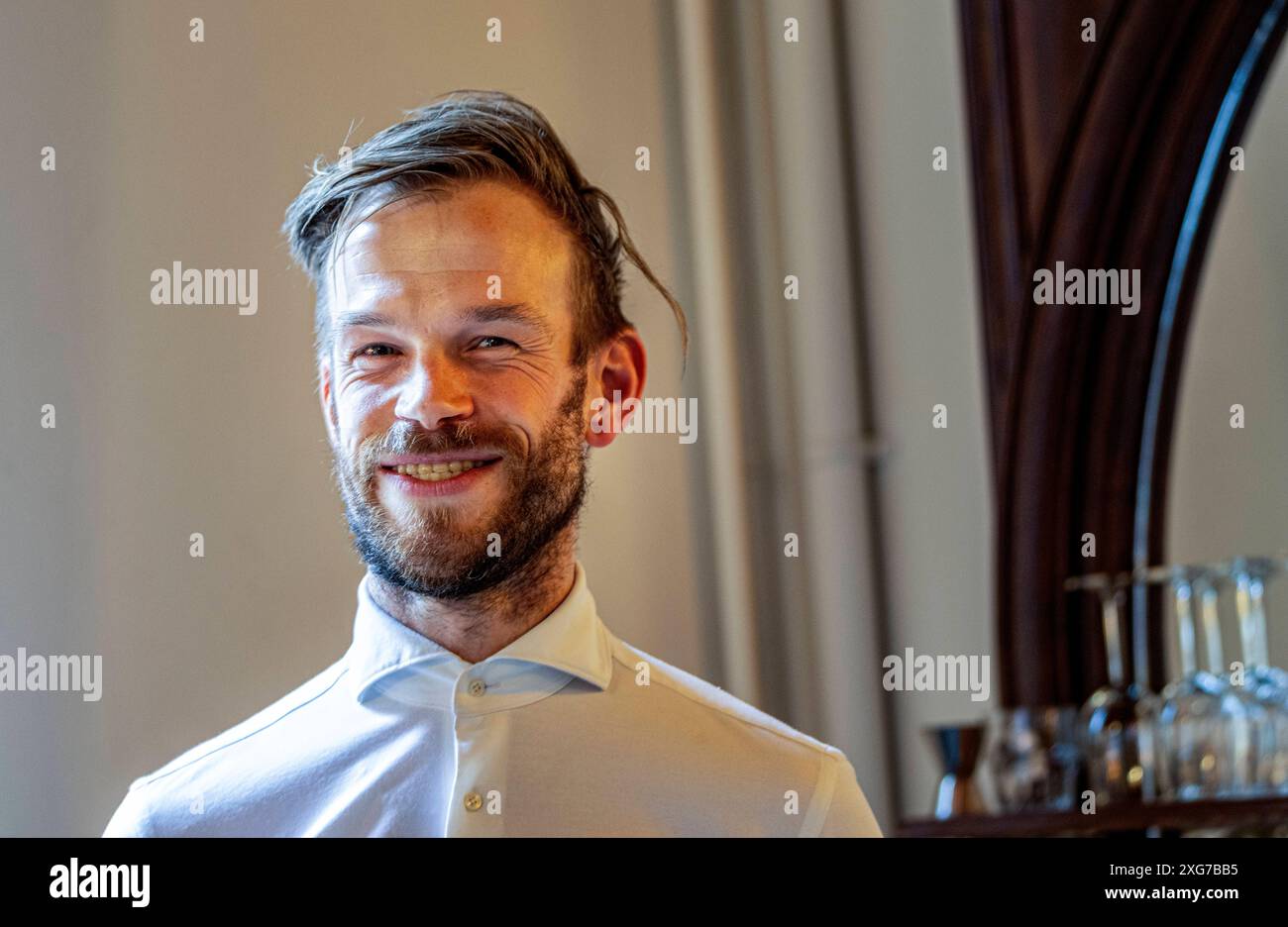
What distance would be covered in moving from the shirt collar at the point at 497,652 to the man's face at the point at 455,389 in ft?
0.13

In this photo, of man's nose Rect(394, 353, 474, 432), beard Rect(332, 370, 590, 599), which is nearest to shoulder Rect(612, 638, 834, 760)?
beard Rect(332, 370, 590, 599)

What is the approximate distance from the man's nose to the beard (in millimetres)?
46

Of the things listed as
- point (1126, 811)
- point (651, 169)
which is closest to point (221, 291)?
point (651, 169)

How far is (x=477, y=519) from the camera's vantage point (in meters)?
1.21

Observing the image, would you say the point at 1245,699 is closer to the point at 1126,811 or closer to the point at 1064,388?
the point at 1126,811

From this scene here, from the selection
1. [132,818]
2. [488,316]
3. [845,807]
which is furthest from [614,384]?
[132,818]

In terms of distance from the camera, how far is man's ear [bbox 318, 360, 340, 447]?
1.20m

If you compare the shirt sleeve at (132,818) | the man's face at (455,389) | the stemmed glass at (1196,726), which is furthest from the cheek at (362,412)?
the stemmed glass at (1196,726)

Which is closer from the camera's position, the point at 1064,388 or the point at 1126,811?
the point at 1126,811

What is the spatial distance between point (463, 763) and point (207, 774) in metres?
0.20

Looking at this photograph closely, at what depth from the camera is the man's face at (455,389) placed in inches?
46.1

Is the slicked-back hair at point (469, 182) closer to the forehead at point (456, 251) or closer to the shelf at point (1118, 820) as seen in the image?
the forehead at point (456, 251)
